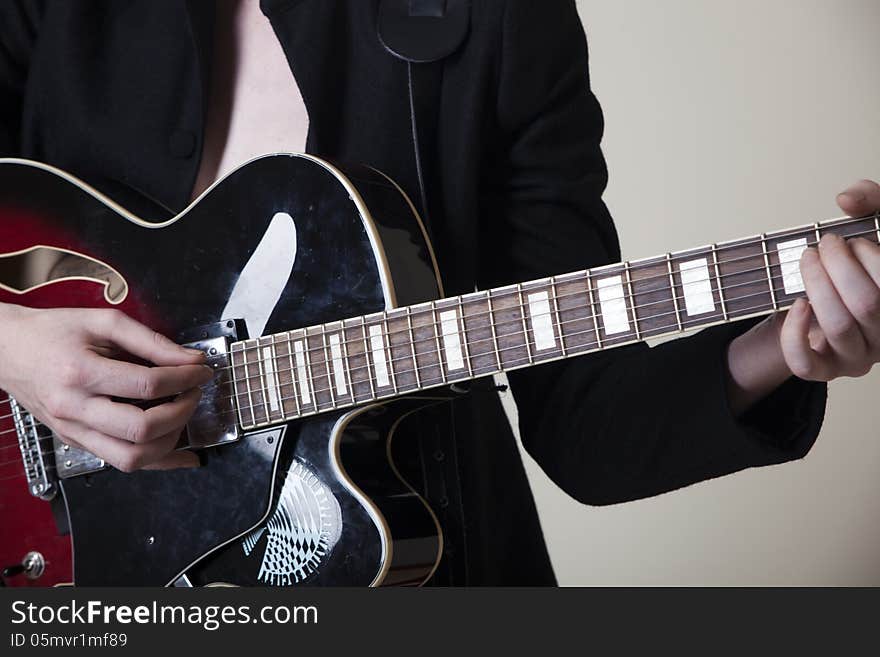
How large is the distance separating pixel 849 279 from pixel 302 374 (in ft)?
1.47

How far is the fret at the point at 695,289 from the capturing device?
686 mm

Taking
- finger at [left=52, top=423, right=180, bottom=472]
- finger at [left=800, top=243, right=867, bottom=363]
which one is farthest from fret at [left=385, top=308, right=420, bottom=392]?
finger at [left=800, top=243, right=867, bottom=363]

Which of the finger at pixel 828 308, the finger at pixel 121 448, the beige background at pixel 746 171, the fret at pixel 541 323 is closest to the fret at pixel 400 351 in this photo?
the fret at pixel 541 323

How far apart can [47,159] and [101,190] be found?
0.59ft

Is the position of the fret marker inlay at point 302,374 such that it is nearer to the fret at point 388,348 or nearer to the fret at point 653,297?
the fret at point 388,348

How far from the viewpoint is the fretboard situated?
673mm

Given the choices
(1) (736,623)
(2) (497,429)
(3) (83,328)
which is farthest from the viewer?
(2) (497,429)

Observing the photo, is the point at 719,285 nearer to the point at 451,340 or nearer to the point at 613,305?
the point at 613,305

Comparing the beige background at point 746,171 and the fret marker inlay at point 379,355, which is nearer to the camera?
the fret marker inlay at point 379,355

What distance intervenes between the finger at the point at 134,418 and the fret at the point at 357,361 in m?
0.15

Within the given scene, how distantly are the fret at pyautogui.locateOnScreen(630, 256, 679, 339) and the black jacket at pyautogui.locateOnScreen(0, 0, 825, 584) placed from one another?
11 cm

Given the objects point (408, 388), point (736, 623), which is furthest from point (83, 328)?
point (736, 623)

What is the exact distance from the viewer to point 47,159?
1078 millimetres

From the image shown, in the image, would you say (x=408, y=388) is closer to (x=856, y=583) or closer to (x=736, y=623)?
(x=736, y=623)
